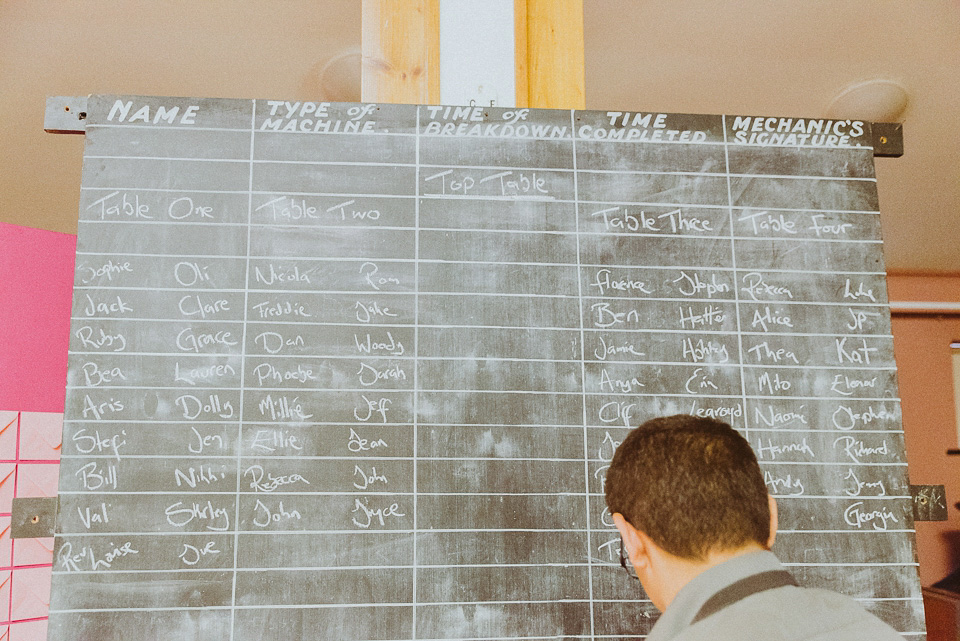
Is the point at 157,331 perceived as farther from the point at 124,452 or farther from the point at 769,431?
the point at 769,431

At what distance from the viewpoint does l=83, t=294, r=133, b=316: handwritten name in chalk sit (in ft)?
6.03

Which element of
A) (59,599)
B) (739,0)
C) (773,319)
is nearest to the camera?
(59,599)

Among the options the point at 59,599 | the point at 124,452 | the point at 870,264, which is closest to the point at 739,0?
the point at 870,264

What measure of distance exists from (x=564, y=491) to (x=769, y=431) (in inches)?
22.6

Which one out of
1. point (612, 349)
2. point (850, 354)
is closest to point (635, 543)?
point (612, 349)

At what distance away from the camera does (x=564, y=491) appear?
1.86 m

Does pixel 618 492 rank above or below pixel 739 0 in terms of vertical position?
below

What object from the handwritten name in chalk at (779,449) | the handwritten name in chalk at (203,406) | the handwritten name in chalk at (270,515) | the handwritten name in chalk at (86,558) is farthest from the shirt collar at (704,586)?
the handwritten name in chalk at (86,558)

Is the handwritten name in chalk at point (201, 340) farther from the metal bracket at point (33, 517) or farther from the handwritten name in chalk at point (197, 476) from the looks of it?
the metal bracket at point (33, 517)

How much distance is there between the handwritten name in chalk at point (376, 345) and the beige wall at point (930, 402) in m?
5.80

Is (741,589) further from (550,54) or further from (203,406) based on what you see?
(550,54)

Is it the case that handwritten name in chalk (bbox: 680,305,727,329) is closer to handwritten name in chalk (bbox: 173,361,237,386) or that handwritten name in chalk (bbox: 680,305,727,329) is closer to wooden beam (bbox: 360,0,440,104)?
wooden beam (bbox: 360,0,440,104)

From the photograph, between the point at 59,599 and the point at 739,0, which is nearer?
the point at 59,599

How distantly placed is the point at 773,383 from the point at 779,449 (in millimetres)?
175
